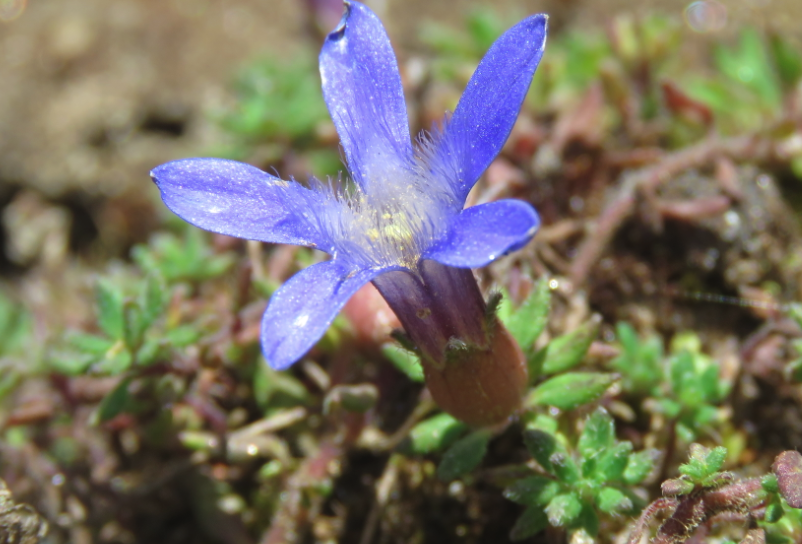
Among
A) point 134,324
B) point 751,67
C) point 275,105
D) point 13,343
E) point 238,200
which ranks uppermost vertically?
point 238,200

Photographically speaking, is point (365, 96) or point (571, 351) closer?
point (365, 96)

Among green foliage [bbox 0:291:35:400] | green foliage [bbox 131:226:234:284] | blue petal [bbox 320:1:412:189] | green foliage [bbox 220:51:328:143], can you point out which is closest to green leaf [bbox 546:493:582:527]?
blue petal [bbox 320:1:412:189]

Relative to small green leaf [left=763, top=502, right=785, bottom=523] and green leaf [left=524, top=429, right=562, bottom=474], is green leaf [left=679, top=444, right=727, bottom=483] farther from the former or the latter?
green leaf [left=524, top=429, right=562, bottom=474]

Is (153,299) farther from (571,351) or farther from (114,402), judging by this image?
(571,351)

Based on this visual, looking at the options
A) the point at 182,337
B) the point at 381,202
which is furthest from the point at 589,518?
the point at 182,337

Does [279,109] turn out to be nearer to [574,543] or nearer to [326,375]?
[326,375]
